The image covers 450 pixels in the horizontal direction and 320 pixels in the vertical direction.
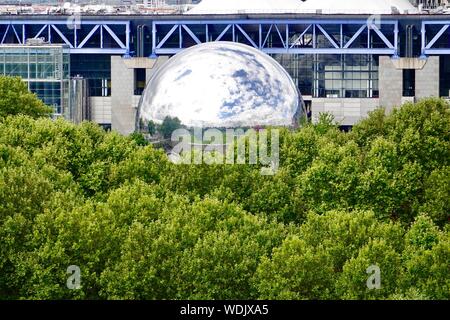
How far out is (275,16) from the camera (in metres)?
131

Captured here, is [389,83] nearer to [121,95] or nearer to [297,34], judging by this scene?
[297,34]

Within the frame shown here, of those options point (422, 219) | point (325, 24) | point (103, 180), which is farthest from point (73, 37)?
point (422, 219)

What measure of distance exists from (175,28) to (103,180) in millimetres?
50837

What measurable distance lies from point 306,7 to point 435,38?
8.39 meters

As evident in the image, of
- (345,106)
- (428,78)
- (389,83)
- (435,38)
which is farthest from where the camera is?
(435,38)

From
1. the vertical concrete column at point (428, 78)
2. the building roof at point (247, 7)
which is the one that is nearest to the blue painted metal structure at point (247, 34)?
the vertical concrete column at point (428, 78)

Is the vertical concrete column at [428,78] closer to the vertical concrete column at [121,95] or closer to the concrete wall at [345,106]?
the concrete wall at [345,106]

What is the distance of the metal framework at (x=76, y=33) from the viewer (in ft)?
439

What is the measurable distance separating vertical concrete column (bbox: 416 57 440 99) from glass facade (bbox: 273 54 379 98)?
249 cm

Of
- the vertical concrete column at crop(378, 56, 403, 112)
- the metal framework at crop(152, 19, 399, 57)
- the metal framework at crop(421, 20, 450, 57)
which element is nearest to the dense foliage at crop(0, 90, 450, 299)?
the vertical concrete column at crop(378, 56, 403, 112)

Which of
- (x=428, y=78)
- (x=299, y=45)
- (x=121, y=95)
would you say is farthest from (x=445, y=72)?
(x=121, y=95)

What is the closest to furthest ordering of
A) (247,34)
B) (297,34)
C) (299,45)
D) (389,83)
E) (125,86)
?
(389,83)
(125,86)
(247,34)
(299,45)
(297,34)

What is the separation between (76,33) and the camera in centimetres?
13512
